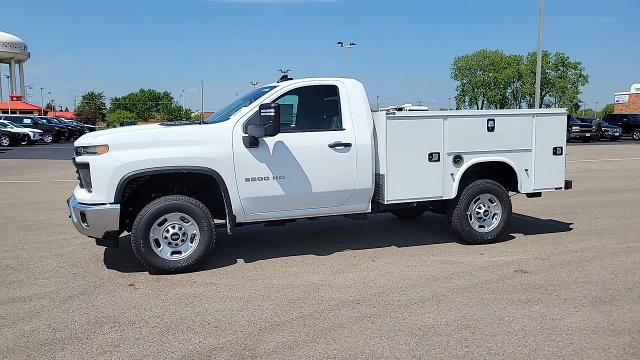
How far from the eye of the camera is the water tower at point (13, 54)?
90.1 m

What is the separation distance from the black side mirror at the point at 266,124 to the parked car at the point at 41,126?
121 feet

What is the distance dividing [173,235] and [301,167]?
1.56m

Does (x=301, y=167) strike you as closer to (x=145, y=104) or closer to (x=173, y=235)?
(x=173, y=235)

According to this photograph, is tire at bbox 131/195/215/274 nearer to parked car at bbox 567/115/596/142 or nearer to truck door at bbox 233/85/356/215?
truck door at bbox 233/85/356/215

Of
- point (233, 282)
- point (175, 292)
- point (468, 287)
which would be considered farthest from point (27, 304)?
point (468, 287)

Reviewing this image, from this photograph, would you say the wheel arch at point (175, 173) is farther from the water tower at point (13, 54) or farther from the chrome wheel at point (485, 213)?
the water tower at point (13, 54)

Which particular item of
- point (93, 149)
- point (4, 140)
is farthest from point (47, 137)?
point (93, 149)

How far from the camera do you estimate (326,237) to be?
7805 mm

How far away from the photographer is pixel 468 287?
5445 mm

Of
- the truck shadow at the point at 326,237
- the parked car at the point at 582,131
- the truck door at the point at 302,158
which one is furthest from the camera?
the parked car at the point at 582,131

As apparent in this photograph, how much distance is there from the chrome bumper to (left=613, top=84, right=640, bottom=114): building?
102370 mm

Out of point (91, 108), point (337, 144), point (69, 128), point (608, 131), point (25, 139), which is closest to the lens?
point (337, 144)

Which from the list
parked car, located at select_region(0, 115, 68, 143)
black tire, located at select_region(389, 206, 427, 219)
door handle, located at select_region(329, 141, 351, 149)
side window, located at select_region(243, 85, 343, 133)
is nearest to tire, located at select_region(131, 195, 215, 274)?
side window, located at select_region(243, 85, 343, 133)

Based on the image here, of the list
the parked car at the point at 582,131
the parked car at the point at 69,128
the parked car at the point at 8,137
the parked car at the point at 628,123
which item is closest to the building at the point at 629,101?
the parked car at the point at 628,123
